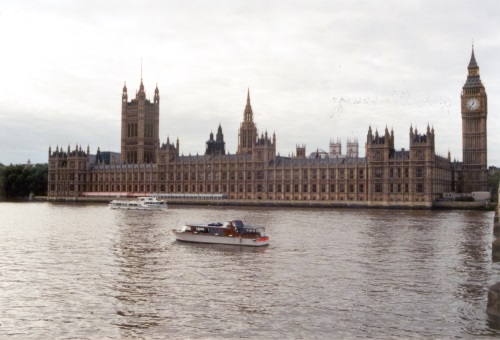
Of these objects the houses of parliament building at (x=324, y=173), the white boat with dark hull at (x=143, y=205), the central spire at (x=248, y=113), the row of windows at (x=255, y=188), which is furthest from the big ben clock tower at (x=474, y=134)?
the white boat with dark hull at (x=143, y=205)

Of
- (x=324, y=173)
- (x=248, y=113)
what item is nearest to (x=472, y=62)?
(x=324, y=173)

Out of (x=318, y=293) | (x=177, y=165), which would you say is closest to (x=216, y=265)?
(x=318, y=293)

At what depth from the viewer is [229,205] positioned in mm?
145000

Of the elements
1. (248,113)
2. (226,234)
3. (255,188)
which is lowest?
(226,234)

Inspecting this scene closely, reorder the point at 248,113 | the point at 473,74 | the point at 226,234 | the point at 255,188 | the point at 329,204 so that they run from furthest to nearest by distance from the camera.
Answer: the point at 248,113
the point at 255,188
the point at 473,74
the point at 329,204
the point at 226,234

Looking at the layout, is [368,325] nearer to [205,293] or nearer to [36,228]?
[205,293]

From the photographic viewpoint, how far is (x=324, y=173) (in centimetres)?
14225

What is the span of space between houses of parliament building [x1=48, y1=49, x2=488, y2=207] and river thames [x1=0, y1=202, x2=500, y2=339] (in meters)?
77.4

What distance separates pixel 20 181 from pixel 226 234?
473 feet

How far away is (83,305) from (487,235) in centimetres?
4565

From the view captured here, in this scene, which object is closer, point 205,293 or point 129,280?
point 205,293

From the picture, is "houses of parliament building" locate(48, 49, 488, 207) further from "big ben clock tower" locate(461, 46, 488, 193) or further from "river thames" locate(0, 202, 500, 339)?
"river thames" locate(0, 202, 500, 339)

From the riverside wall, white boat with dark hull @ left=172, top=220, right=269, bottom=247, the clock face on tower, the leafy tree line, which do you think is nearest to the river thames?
white boat with dark hull @ left=172, top=220, right=269, bottom=247

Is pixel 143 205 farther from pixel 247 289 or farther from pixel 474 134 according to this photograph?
pixel 247 289
